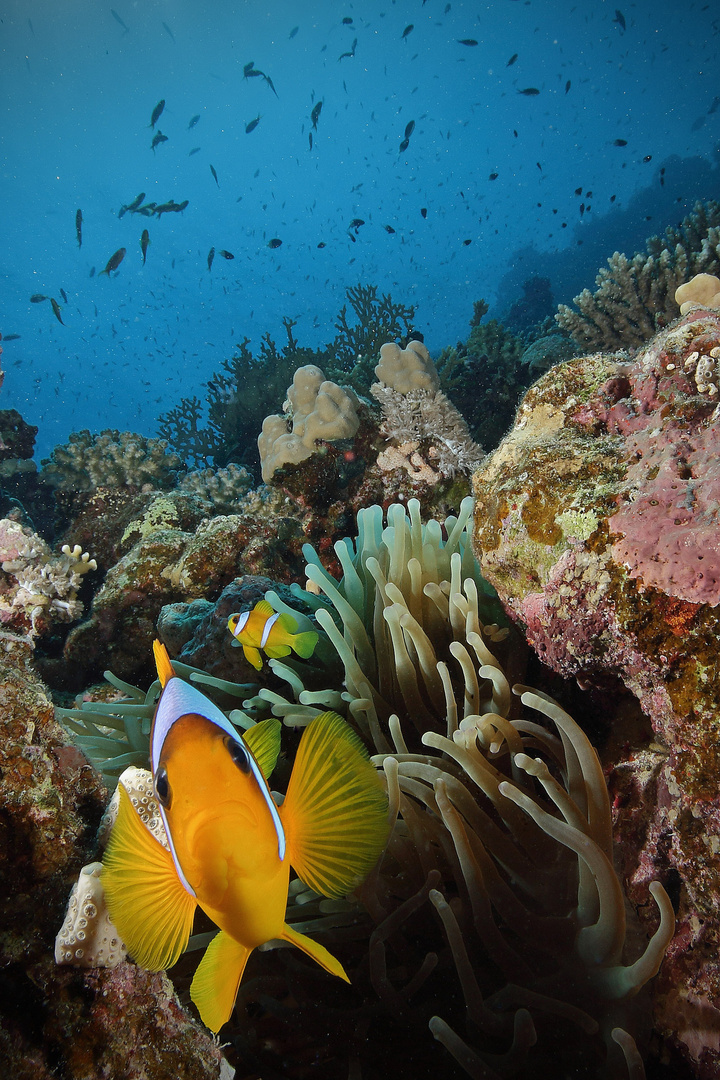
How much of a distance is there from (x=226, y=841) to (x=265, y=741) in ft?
1.54

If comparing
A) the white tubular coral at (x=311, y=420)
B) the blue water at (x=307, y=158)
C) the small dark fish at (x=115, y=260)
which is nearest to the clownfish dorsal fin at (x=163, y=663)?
the white tubular coral at (x=311, y=420)

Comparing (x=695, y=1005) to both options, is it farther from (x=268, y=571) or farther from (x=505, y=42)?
(x=505, y=42)

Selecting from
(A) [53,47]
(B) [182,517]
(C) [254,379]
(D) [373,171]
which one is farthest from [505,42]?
(B) [182,517]

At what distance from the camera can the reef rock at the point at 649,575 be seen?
1.37 metres

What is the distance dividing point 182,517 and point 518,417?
4.58 metres

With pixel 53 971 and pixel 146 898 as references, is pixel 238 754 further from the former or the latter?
pixel 53 971

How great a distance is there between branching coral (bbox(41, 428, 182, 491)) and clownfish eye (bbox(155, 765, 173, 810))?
8021 mm

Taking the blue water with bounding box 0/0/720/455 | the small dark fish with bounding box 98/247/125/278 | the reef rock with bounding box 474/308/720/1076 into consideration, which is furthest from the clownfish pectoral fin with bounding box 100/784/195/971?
the blue water with bounding box 0/0/720/455

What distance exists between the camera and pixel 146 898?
1029 millimetres

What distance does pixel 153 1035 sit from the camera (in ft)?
3.99

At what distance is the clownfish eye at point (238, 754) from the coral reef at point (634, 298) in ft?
24.1

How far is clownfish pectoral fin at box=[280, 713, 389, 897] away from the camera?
1.01 m

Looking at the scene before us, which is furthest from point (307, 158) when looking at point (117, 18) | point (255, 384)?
point (255, 384)

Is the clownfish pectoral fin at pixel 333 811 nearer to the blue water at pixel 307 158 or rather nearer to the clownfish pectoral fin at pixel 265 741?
the clownfish pectoral fin at pixel 265 741
